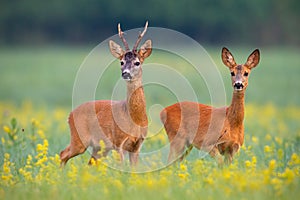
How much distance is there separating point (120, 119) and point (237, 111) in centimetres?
172

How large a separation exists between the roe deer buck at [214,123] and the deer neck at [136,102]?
51cm

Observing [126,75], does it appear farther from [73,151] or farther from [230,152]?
[230,152]

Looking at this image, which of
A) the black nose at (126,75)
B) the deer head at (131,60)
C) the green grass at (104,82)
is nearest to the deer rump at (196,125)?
the deer head at (131,60)

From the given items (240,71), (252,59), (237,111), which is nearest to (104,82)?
(252,59)

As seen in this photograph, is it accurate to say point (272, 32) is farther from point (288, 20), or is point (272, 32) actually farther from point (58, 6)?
point (58, 6)

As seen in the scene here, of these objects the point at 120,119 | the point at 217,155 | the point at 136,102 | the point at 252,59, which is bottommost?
the point at 217,155

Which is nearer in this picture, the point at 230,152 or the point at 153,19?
the point at 230,152

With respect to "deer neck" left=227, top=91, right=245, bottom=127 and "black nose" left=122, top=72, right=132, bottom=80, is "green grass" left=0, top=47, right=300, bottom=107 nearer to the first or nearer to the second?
"black nose" left=122, top=72, right=132, bottom=80

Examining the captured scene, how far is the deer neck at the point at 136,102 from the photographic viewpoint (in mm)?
9461

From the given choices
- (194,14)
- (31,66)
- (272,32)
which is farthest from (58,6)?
(31,66)

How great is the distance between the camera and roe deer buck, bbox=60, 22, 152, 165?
9219 millimetres

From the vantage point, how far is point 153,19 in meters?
56.8

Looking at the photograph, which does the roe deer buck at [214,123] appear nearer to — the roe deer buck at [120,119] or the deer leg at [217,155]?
the deer leg at [217,155]

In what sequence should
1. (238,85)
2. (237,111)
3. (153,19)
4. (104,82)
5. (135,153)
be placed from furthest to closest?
(153,19), (104,82), (135,153), (237,111), (238,85)
